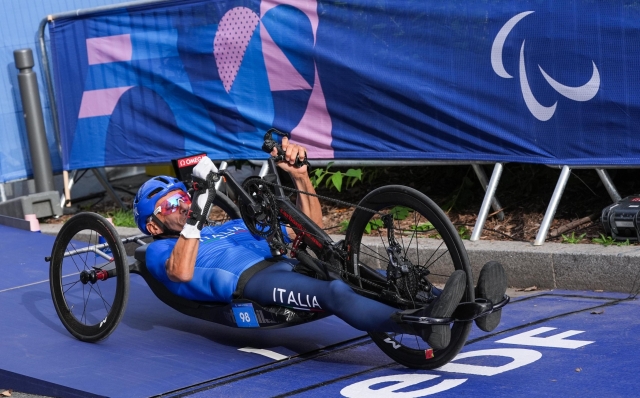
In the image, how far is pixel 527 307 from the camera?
5.59m

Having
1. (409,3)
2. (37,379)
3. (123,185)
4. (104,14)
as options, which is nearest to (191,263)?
(37,379)

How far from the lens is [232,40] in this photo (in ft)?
25.4

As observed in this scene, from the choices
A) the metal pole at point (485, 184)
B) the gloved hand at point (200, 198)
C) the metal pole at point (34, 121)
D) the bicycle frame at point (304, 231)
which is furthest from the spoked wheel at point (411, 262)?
the metal pole at point (34, 121)

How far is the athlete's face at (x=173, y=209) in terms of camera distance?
5242 millimetres

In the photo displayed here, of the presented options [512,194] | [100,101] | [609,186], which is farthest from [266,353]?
[100,101]

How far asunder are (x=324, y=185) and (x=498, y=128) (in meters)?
2.41

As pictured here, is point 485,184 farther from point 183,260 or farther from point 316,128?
point 183,260

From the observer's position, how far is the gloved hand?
187 inches

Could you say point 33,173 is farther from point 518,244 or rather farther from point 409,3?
point 518,244

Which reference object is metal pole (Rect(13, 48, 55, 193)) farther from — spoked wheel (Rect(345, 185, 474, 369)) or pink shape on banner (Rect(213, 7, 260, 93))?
spoked wheel (Rect(345, 185, 474, 369))

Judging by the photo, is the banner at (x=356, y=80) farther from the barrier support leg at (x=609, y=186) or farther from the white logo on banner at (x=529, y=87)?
the barrier support leg at (x=609, y=186)

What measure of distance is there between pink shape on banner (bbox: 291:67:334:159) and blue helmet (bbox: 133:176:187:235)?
2.18 metres

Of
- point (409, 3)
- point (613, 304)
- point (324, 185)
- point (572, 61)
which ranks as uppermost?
point (409, 3)

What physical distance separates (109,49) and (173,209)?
3.80m
